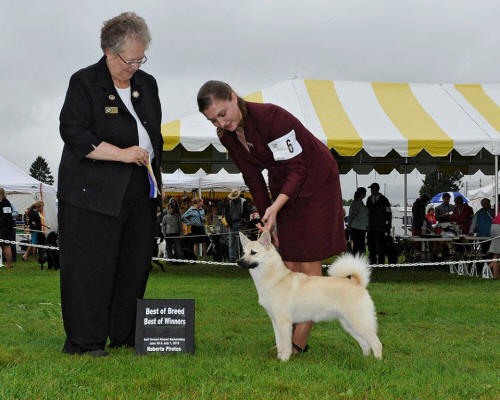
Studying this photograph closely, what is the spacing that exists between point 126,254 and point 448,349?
226 centimetres

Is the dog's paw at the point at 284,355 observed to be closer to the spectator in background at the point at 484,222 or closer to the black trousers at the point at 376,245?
the spectator in background at the point at 484,222

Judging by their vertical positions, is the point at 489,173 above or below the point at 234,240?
above

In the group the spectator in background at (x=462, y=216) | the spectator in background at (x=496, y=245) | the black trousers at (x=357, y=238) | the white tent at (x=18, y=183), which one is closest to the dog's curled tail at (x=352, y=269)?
the spectator in background at (x=496, y=245)

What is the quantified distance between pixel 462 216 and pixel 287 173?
37.7ft

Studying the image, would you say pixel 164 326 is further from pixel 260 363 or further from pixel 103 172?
pixel 103 172

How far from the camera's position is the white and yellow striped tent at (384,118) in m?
9.38

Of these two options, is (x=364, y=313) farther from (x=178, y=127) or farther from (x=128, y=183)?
(x=178, y=127)

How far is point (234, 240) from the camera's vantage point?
14.6m

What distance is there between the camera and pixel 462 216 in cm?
1396

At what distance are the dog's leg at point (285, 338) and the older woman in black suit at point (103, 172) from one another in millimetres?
1002

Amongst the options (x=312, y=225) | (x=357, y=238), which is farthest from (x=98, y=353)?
(x=357, y=238)

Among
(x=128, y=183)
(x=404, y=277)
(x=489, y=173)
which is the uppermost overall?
(x=489, y=173)

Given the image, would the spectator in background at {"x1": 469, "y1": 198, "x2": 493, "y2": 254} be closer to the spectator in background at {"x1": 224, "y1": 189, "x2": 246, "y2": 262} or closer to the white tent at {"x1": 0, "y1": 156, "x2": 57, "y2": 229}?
the spectator in background at {"x1": 224, "y1": 189, "x2": 246, "y2": 262}

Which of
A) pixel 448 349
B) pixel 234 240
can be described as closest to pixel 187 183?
pixel 234 240
